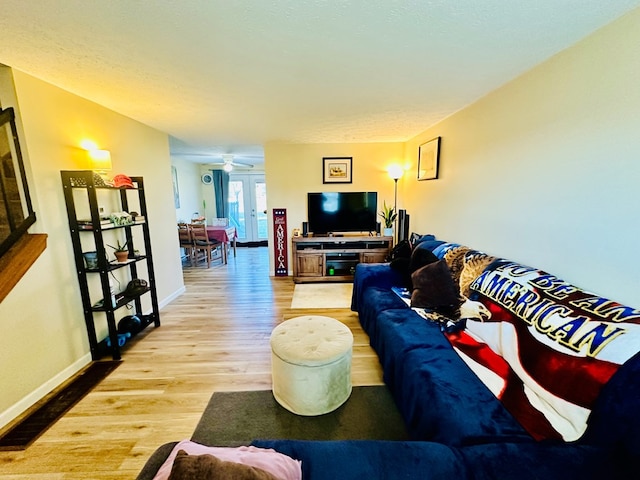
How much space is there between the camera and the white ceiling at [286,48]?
1229 mm

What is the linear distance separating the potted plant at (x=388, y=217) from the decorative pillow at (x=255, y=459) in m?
4.00

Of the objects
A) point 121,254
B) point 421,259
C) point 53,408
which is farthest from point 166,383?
point 421,259

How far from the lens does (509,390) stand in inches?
52.7

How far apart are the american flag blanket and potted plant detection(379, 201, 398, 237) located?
9.16 feet

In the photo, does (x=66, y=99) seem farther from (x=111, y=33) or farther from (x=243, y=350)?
(x=243, y=350)

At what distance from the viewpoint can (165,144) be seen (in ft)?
12.0

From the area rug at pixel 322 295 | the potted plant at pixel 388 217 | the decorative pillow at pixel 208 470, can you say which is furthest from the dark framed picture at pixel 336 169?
the decorative pillow at pixel 208 470

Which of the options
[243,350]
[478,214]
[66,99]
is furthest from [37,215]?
[478,214]

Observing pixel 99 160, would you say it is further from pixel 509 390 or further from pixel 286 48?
pixel 509 390

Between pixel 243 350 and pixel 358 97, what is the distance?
2.52m

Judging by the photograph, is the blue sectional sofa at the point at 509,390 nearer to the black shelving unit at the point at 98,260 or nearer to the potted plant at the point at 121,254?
the black shelving unit at the point at 98,260

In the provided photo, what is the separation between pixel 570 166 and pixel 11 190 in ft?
11.9

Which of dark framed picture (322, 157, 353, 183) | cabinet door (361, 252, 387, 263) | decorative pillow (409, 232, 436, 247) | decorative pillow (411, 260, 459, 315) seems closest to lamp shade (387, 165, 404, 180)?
dark framed picture (322, 157, 353, 183)

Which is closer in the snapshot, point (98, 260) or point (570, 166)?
point (570, 166)
